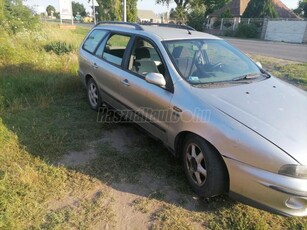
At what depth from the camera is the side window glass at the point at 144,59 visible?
362cm

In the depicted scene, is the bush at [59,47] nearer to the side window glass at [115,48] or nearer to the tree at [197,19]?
the side window glass at [115,48]

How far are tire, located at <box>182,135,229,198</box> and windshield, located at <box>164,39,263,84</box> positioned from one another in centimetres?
75

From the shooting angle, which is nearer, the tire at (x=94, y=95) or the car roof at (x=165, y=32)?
the car roof at (x=165, y=32)

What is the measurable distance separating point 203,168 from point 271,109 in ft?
2.94

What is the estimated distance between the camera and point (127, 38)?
423 cm

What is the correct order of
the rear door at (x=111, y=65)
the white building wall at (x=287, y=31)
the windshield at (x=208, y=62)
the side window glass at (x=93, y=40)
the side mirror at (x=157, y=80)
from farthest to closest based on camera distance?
the white building wall at (x=287, y=31)
the side window glass at (x=93, y=40)
the rear door at (x=111, y=65)
the windshield at (x=208, y=62)
the side mirror at (x=157, y=80)

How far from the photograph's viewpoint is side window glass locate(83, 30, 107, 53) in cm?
505

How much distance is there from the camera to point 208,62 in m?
3.57

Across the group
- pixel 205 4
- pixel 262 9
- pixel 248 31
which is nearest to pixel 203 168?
pixel 248 31

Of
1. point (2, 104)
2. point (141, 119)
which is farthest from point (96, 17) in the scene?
point (141, 119)

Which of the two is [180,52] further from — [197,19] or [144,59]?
[197,19]

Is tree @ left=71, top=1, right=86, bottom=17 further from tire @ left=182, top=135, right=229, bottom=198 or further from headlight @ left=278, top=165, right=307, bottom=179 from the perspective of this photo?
headlight @ left=278, top=165, right=307, bottom=179

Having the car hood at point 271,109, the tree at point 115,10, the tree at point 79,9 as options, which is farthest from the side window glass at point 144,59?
the tree at point 79,9

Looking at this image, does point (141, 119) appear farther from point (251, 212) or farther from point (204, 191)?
point (251, 212)
